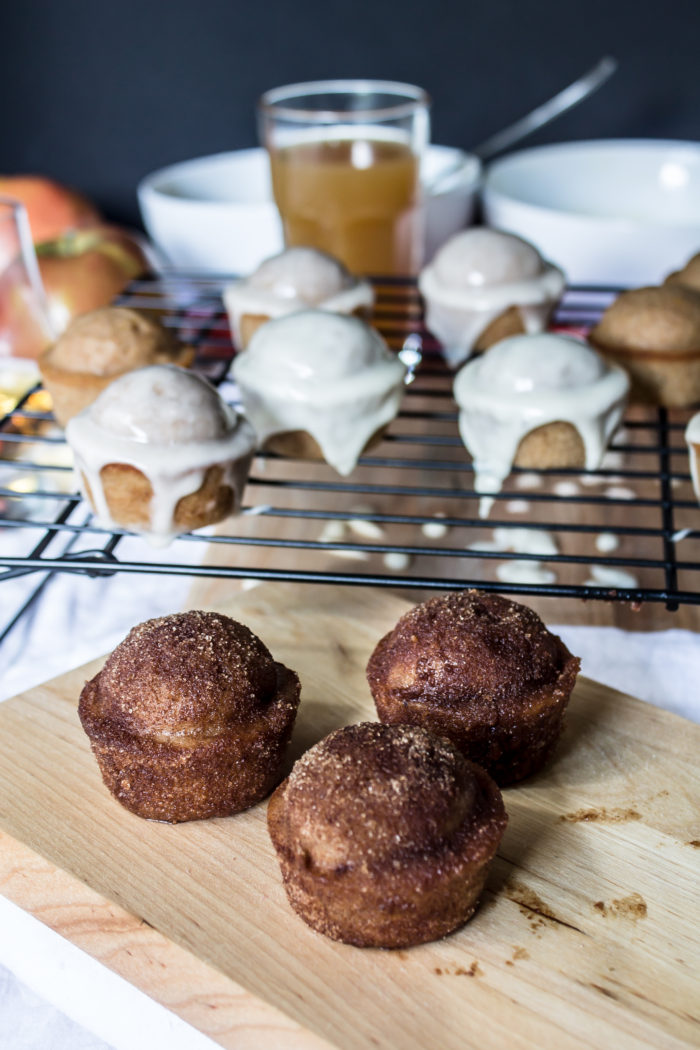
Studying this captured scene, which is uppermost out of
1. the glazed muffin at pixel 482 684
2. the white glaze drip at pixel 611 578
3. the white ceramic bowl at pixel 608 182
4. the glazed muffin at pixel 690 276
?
the glazed muffin at pixel 482 684

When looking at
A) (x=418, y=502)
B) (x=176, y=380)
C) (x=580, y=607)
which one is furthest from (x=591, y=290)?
(x=176, y=380)

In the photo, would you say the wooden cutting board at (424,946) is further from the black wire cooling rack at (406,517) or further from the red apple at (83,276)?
the red apple at (83,276)

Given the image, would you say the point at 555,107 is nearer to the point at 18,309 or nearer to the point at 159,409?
the point at 18,309

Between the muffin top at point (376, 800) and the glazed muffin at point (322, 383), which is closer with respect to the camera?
the muffin top at point (376, 800)

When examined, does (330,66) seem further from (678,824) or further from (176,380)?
(678,824)

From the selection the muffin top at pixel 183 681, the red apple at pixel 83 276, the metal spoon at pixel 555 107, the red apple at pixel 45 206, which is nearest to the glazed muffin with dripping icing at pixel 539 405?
the muffin top at pixel 183 681

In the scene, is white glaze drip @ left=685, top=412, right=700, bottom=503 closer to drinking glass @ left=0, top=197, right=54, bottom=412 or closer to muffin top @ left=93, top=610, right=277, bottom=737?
muffin top @ left=93, top=610, right=277, bottom=737
